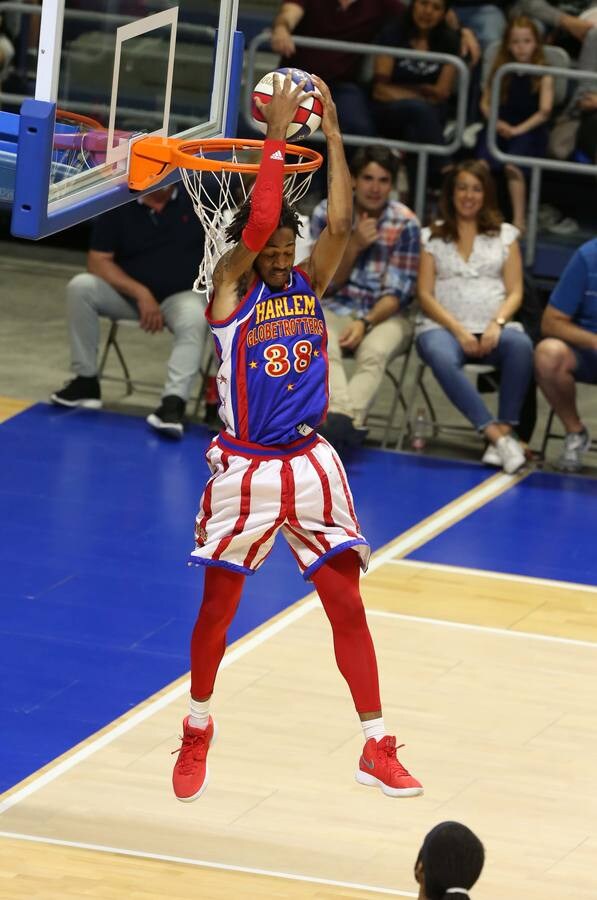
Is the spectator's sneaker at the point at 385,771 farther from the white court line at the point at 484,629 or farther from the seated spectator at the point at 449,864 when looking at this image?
the white court line at the point at 484,629

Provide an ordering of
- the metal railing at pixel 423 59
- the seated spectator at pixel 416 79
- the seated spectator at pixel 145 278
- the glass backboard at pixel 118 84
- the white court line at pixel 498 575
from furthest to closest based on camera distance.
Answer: the seated spectator at pixel 416 79 → the metal railing at pixel 423 59 → the seated spectator at pixel 145 278 → the white court line at pixel 498 575 → the glass backboard at pixel 118 84

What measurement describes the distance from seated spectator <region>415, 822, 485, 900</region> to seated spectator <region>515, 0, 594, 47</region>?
33.5 feet

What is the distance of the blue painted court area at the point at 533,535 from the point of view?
9.69 metres

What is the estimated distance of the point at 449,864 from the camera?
4.14 meters

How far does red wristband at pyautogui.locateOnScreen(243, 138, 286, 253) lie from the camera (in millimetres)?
6109

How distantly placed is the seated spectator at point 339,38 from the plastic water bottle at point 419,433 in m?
2.50

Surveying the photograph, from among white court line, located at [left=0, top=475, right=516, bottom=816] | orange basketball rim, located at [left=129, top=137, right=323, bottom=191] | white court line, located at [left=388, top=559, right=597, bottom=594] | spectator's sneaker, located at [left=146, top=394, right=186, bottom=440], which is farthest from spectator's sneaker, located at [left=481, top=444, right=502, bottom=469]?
orange basketball rim, located at [left=129, top=137, right=323, bottom=191]

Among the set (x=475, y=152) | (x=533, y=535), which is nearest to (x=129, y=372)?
(x=475, y=152)

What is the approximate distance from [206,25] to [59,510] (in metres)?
3.24

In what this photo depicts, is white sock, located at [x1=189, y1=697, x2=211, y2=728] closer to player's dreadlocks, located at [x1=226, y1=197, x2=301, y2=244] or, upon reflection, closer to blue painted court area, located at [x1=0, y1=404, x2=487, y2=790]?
blue painted court area, located at [x1=0, y1=404, x2=487, y2=790]

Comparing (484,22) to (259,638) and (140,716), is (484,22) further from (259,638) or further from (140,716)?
(140,716)

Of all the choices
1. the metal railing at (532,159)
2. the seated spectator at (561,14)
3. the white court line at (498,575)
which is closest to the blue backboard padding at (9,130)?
the white court line at (498,575)

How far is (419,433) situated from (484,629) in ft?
10.4

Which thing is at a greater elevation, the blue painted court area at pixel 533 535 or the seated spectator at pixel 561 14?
the seated spectator at pixel 561 14
